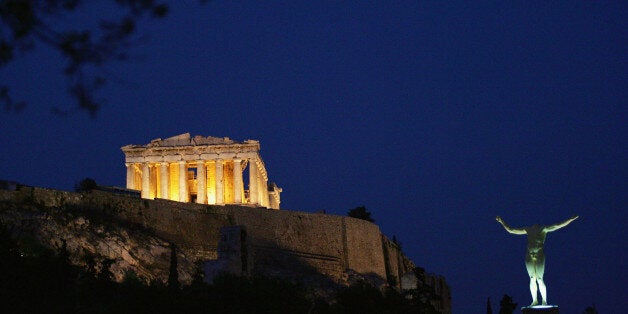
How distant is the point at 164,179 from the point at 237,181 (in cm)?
499

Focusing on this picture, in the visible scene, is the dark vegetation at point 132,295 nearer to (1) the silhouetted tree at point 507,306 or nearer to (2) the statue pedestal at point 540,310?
(1) the silhouetted tree at point 507,306

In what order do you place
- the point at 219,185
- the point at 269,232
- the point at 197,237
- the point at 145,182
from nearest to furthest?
the point at 197,237, the point at 269,232, the point at 145,182, the point at 219,185

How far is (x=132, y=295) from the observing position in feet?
85.4

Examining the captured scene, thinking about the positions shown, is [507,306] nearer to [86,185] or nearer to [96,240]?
[96,240]

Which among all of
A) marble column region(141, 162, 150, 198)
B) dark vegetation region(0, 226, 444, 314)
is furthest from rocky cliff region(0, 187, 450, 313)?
marble column region(141, 162, 150, 198)

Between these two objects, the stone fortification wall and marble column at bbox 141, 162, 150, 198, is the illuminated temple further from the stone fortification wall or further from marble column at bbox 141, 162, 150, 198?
the stone fortification wall

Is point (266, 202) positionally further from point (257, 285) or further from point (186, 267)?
point (257, 285)

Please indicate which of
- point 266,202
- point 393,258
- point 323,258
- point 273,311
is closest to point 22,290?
point 273,311

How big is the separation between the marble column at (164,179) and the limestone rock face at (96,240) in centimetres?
2174

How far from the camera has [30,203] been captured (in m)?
38.9

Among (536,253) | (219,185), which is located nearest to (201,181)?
(219,185)

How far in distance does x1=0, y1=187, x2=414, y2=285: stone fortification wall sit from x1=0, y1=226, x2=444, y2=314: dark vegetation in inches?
349

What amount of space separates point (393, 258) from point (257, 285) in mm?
32064

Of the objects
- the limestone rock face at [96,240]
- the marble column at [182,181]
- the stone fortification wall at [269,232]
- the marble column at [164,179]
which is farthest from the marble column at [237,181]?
the limestone rock face at [96,240]
